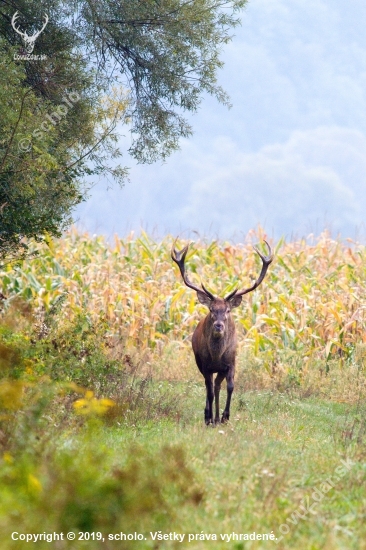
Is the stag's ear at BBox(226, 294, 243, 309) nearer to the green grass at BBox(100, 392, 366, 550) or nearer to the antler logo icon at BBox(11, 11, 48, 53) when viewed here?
the green grass at BBox(100, 392, 366, 550)

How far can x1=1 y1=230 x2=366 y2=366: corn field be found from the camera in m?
18.2

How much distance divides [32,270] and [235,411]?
9.71 m

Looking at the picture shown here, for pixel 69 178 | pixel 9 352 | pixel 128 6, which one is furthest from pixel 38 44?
pixel 9 352

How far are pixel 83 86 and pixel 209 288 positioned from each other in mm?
6005

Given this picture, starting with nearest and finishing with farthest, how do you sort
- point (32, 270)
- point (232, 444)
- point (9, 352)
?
1. point (9, 352)
2. point (232, 444)
3. point (32, 270)

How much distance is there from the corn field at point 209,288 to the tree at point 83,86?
296 cm

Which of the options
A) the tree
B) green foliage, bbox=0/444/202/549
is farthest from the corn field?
green foliage, bbox=0/444/202/549

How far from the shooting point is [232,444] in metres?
8.95

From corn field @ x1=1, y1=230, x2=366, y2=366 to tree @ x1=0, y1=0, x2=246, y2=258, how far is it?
2.96m

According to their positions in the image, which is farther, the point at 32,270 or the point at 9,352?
the point at 32,270

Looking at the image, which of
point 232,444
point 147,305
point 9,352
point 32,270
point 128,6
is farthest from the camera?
point 32,270

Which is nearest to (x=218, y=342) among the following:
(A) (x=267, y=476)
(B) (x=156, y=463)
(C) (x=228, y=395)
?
(C) (x=228, y=395)

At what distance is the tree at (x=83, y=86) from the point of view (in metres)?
13.0

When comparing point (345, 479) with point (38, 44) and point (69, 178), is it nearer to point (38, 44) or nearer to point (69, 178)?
point (69, 178)
